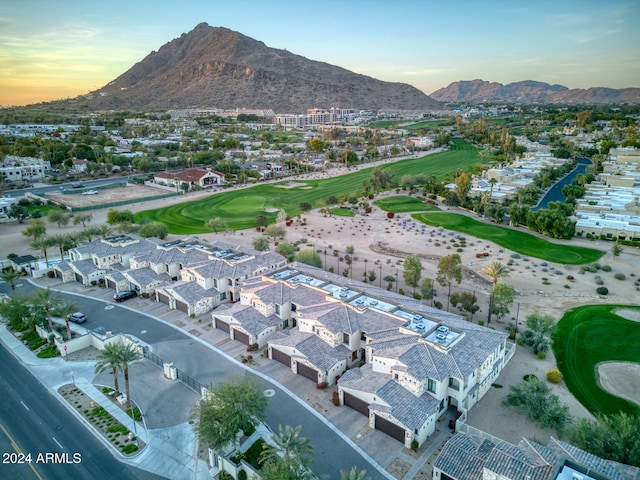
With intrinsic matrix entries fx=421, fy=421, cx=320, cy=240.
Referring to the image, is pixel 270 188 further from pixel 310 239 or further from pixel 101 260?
pixel 101 260

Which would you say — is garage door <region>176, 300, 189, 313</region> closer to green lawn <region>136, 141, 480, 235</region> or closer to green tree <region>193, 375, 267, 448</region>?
green tree <region>193, 375, 267, 448</region>

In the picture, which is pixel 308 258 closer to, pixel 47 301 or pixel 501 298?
pixel 501 298

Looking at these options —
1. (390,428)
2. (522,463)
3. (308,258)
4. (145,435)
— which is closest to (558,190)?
(308,258)

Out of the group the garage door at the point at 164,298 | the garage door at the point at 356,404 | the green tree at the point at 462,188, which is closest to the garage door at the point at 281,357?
the garage door at the point at 356,404

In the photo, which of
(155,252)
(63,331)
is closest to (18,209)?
(155,252)

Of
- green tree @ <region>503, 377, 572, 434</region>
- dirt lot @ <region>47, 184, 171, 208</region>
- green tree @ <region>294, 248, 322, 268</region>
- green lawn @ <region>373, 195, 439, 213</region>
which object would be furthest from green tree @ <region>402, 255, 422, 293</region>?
dirt lot @ <region>47, 184, 171, 208</region>

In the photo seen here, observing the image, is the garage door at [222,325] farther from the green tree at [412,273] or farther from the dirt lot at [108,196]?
the dirt lot at [108,196]
